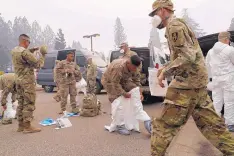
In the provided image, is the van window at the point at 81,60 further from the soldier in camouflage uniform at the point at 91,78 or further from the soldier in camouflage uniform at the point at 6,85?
the soldier in camouflage uniform at the point at 6,85

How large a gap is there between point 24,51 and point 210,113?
370 cm

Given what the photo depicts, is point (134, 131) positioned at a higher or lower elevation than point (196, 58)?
lower

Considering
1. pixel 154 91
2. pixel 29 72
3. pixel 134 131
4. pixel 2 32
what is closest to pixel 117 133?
pixel 134 131

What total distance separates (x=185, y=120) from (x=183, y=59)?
2.28 ft

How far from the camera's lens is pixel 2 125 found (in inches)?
→ 248

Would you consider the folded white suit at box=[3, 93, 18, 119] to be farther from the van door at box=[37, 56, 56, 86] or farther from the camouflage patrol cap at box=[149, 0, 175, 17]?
the van door at box=[37, 56, 56, 86]

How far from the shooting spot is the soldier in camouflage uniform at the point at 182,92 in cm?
275

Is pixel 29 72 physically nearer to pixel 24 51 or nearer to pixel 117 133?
pixel 24 51

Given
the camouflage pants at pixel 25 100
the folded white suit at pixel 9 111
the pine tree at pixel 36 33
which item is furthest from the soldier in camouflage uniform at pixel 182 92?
the pine tree at pixel 36 33

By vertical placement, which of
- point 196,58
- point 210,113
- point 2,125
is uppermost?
point 196,58

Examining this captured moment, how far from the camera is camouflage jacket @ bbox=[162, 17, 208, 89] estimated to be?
2.72 m

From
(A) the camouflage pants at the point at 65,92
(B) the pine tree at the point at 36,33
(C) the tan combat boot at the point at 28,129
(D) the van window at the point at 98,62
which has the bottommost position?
A: (C) the tan combat boot at the point at 28,129

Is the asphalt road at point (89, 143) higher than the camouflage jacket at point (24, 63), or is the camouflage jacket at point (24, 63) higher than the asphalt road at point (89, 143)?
the camouflage jacket at point (24, 63)

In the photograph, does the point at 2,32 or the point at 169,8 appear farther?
the point at 2,32
